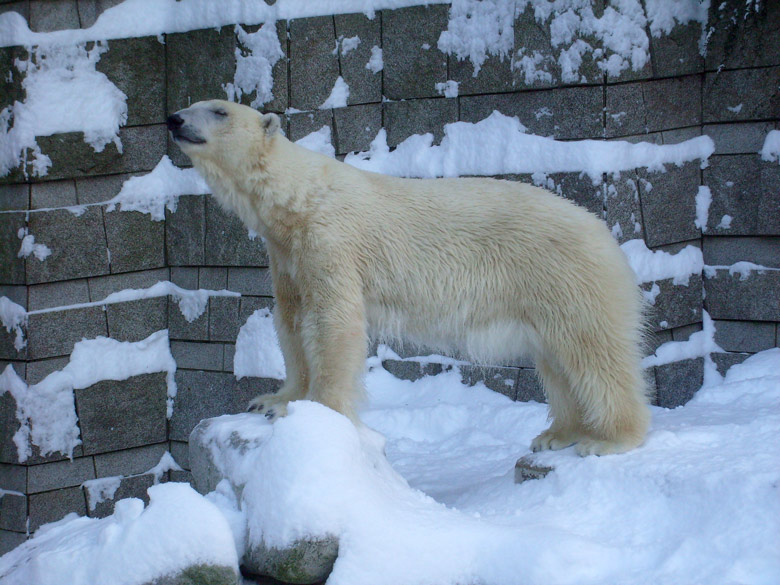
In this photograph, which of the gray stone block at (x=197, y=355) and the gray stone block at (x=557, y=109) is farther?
the gray stone block at (x=197, y=355)

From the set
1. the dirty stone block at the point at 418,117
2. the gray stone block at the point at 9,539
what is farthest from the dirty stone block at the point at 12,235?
the dirty stone block at the point at 418,117

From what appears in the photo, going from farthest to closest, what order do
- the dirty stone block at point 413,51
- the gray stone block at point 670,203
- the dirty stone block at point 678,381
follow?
1. the dirty stone block at point 413,51
2. the dirty stone block at point 678,381
3. the gray stone block at point 670,203

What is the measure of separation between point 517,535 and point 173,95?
4.19 m

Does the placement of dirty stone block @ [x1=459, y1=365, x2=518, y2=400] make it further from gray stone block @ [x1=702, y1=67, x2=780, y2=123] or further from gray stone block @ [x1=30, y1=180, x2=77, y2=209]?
gray stone block @ [x1=30, y1=180, x2=77, y2=209]

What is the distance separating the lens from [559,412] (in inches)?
132

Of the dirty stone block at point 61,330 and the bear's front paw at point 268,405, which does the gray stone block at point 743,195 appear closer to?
the bear's front paw at point 268,405

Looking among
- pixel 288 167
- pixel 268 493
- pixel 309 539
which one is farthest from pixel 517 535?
pixel 288 167

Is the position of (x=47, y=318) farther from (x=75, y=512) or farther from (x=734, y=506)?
(x=734, y=506)

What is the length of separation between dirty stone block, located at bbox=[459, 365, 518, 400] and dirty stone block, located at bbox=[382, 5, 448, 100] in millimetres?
1757

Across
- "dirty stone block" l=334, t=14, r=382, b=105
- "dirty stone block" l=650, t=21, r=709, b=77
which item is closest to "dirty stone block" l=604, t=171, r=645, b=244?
"dirty stone block" l=650, t=21, r=709, b=77

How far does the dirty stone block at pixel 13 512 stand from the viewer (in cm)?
534

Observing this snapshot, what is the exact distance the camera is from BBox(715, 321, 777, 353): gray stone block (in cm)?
456

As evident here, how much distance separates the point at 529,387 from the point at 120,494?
9.98 ft

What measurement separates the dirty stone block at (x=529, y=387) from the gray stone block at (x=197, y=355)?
2.11 meters
